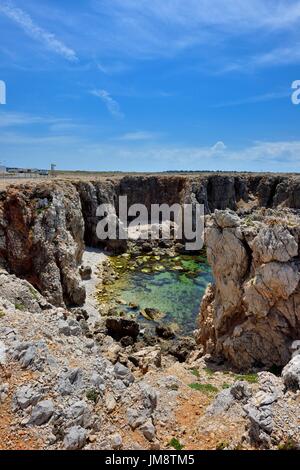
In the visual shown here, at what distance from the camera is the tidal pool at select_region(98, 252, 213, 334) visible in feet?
122

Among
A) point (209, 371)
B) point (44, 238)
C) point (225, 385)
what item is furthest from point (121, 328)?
point (225, 385)

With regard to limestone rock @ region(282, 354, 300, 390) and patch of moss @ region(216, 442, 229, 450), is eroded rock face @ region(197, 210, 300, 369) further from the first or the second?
patch of moss @ region(216, 442, 229, 450)

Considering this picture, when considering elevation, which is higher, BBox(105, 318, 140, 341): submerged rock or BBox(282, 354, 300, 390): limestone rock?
BBox(282, 354, 300, 390): limestone rock

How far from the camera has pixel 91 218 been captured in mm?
60125

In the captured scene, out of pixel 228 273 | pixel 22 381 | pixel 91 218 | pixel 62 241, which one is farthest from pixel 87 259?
pixel 22 381

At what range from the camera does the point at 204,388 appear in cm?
1552

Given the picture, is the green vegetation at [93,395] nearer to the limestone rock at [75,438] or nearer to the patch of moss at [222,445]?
the limestone rock at [75,438]

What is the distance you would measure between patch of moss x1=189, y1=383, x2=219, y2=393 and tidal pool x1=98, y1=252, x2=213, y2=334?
55.1 feet

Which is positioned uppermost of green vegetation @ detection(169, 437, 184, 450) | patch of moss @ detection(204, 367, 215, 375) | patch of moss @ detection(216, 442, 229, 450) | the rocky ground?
the rocky ground

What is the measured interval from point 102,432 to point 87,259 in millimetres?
41814

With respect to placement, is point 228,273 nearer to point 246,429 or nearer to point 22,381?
point 246,429

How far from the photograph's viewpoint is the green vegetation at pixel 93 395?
1164 centimetres

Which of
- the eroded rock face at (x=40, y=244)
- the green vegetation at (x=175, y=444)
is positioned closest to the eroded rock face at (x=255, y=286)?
the green vegetation at (x=175, y=444)

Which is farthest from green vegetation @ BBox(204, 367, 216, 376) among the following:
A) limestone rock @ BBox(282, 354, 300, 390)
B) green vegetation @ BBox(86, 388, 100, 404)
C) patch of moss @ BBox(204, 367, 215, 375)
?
green vegetation @ BBox(86, 388, 100, 404)
